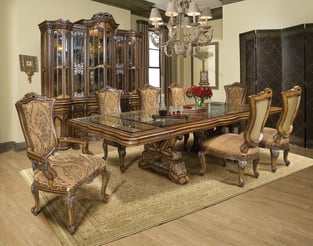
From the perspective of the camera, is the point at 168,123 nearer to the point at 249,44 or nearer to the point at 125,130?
the point at 125,130

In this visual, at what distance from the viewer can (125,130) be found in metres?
2.56

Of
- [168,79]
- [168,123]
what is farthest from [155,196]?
[168,79]

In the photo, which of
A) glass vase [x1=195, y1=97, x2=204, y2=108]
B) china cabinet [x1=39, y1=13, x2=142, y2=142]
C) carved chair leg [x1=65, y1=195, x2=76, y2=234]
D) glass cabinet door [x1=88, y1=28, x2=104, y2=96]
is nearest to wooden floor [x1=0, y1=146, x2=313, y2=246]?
carved chair leg [x1=65, y1=195, x2=76, y2=234]

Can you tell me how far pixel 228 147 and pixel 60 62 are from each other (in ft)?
10.6

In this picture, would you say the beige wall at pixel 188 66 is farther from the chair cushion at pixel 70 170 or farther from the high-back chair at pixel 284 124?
the chair cushion at pixel 70 170

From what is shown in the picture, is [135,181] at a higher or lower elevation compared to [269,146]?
lower

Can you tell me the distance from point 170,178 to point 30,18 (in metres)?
3.75

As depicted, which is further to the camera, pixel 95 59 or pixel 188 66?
pixel 188 66

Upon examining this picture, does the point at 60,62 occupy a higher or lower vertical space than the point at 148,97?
higher

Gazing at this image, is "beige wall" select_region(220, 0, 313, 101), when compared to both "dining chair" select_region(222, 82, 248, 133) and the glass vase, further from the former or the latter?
the glass vase

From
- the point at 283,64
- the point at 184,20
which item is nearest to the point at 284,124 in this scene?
the point at 283,64

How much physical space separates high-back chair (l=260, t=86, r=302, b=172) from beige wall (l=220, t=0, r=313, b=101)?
2.32 metres

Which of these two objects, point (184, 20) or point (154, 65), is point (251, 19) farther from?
point (154, 65)

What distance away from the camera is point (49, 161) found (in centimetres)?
254
